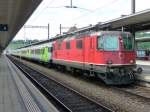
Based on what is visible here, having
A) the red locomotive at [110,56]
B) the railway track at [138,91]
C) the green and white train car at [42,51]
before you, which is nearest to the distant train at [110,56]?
the red locomotive at [110,56]

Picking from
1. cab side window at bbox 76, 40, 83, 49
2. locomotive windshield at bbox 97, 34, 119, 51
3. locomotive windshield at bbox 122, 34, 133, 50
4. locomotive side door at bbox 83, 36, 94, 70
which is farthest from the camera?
cab side window at bbox 76, 40, 83, 49

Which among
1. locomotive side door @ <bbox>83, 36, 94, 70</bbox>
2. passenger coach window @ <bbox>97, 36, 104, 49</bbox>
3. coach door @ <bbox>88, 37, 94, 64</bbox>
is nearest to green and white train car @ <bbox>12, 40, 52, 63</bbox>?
locomotive side door @ <bbox>83, 36, 94, 70</bbox>

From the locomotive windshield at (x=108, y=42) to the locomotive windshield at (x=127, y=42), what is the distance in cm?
44

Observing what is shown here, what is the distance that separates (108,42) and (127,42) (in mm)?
1072

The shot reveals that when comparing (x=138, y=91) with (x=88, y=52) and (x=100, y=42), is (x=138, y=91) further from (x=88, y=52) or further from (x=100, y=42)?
(x=88, y=52)

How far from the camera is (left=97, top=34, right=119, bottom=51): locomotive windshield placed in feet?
59.5

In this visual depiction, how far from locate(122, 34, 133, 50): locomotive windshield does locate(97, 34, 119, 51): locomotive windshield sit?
17.3 inches

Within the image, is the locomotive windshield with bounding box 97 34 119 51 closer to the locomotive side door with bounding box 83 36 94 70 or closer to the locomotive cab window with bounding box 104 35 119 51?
the locomotive cab window with bounding box 104 35 119 51

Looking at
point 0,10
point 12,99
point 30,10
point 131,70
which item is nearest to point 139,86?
point 131,70

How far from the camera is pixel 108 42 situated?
1819cm

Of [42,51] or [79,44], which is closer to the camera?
[79,44]

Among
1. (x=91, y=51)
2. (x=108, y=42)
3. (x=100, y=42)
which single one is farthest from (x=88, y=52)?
(x=108, y=42)

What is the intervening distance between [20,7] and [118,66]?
887 cm

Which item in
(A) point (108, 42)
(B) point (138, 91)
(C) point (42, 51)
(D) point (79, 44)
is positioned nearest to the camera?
(B) point (138, 91)
